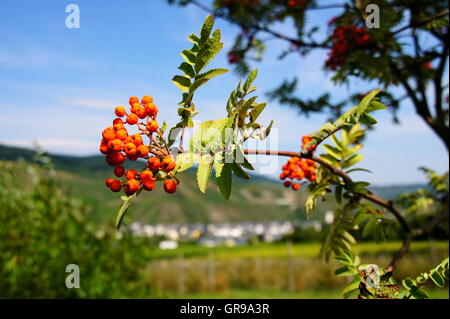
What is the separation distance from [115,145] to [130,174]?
0.10m

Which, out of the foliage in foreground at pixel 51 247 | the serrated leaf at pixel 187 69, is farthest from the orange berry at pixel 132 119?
the foliage in foreground at pixel 51 247

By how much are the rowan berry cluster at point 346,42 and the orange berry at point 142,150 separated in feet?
7.89

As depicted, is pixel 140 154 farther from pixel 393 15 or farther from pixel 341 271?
pixel 393 15

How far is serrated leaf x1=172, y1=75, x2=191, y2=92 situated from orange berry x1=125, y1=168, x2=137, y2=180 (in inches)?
11.3

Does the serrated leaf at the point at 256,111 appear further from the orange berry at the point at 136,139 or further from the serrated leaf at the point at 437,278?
the serrated leaf at the point at 437,278

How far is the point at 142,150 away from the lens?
119cm

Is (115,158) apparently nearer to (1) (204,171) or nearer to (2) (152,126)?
(2) (152,126)

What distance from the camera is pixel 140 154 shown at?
1.19m

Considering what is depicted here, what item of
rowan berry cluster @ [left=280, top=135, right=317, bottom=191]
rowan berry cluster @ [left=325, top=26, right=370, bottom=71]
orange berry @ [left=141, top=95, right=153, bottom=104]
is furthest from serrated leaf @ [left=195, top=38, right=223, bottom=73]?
rowan berry cluster @ [left=325, top=26, right=370, bottom=71]

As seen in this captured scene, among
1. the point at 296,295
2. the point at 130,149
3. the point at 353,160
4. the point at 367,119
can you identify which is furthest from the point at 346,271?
the point at 296,295

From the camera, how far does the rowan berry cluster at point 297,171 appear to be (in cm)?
190

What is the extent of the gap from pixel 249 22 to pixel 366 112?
3.21 m

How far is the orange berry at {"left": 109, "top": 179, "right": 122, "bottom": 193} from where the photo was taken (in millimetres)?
1243
